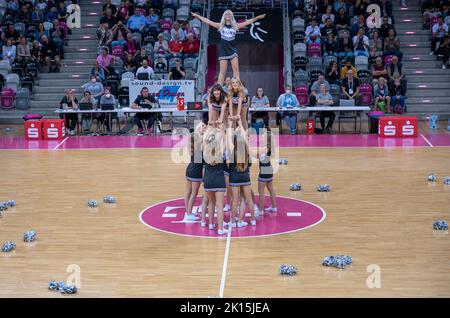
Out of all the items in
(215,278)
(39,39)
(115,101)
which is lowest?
(215,278)

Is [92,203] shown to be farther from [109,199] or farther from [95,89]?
[95,89]

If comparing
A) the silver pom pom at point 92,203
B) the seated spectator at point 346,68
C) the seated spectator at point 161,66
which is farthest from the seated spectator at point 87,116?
the silver pom pom at point 92,203

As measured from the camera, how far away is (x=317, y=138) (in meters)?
21.0

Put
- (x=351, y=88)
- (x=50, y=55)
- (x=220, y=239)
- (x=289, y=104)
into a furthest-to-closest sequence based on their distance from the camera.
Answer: (x=50, y=55) → (x=351, y=88) → (x=289, y=104) → (x=220, y=239)

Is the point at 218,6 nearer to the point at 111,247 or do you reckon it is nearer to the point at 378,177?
the point at 378,177

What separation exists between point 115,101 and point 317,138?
6.55 metres

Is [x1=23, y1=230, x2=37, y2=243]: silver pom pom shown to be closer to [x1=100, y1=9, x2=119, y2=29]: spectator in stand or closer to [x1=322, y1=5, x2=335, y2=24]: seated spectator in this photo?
[x1=100, y1=9, x2=119, y2=29]: spectator in stand

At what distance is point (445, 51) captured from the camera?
84.1ft

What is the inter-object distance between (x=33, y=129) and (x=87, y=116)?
2073 mm

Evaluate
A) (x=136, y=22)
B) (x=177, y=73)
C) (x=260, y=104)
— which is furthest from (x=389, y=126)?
(x=136, y=22)

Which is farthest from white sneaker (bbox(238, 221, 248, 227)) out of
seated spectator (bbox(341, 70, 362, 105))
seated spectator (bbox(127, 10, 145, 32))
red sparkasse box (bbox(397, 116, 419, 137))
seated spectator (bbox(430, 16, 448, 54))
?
seated spectator (bbox(430, 16, 448, 54))

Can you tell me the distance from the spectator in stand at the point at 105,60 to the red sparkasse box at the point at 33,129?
13.6 feet

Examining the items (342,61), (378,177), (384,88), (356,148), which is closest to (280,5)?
(342,61)

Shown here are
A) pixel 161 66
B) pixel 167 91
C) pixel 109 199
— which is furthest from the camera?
pixel 161 66
